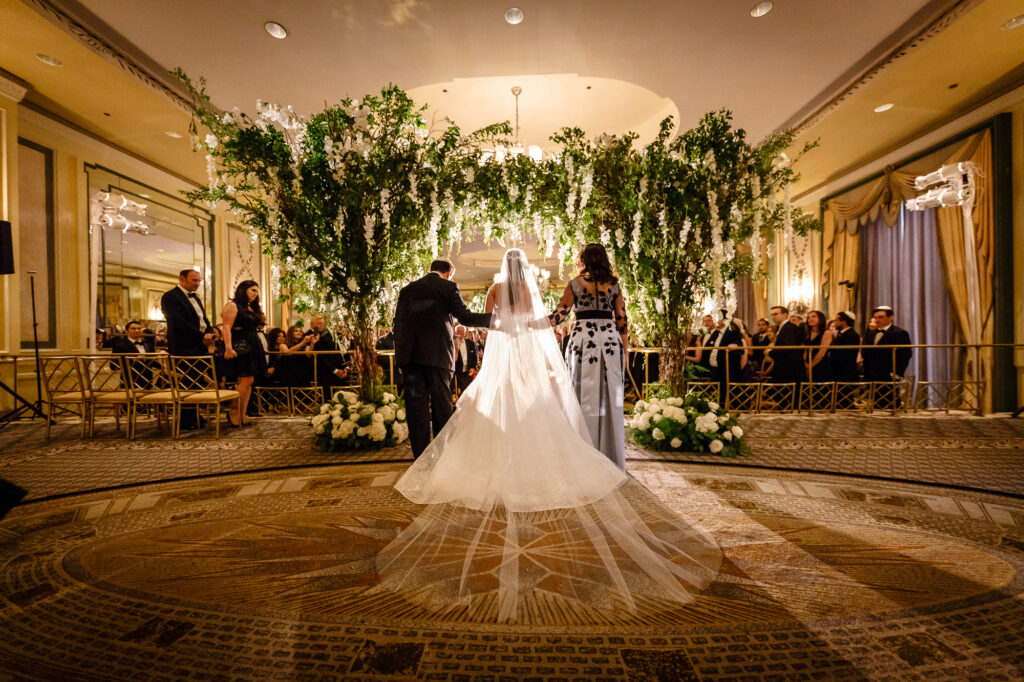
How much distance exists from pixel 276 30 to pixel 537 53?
9.53ft

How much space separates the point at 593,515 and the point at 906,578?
4.65 feet

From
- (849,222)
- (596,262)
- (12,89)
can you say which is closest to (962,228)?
(849,222)

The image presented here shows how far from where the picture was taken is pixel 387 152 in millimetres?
4582

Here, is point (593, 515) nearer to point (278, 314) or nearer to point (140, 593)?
point (140, 593)

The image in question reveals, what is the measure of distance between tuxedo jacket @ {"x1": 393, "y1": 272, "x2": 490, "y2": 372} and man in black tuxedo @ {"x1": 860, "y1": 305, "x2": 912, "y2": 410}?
6.31 m

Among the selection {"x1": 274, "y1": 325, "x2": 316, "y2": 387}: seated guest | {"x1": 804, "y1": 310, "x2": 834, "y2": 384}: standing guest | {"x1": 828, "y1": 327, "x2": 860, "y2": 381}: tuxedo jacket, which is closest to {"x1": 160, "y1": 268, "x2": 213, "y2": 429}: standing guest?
{"x1": 274, "y1": 325, "x2": 316, "y2": 387}: seated guest

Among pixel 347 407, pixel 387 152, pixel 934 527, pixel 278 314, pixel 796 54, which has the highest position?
pixel 796 54

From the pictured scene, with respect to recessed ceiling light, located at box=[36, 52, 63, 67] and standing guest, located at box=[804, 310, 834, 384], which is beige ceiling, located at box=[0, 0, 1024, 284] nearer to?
recessed ceiling light, located at box=[36, 52, 63, 67]

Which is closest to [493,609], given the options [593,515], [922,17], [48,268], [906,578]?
[593,515]

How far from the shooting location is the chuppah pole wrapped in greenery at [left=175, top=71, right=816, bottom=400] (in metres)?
4.48

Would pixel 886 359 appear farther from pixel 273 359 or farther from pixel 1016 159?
pixel 273 359

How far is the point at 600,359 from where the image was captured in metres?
3.83

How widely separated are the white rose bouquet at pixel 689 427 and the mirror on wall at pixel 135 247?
8.50 m

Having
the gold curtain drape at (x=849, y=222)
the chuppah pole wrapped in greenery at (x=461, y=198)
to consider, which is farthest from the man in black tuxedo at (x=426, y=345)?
the gold curtain drape at (x=849, y=222)
